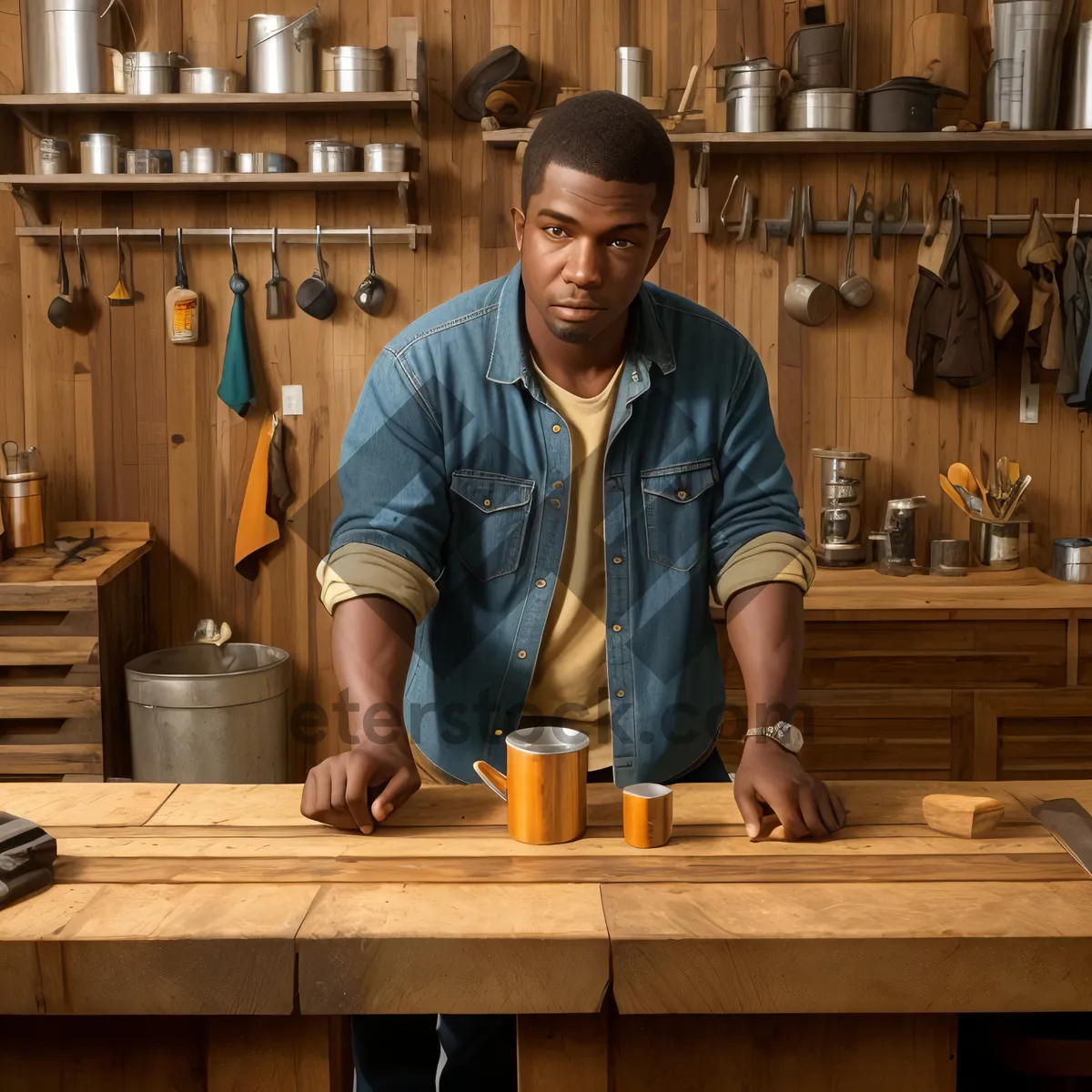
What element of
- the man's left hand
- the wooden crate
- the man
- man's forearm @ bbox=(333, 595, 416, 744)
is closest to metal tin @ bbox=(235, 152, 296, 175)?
the wooden crate

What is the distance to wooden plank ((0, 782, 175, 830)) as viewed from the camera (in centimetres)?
140

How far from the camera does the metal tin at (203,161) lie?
354 cm

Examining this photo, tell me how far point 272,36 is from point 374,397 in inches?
91.5

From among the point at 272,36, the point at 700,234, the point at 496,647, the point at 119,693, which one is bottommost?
the point at 119,693

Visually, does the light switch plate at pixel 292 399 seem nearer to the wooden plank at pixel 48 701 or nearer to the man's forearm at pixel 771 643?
the wooden plank at pixel 48 701

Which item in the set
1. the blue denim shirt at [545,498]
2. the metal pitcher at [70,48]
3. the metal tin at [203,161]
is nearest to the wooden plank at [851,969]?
the blue denim shirt at [545,498]

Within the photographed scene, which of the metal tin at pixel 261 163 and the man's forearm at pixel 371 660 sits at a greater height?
the metal tin at pixel 261 163

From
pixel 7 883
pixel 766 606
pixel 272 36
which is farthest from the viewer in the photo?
pixel 272 36

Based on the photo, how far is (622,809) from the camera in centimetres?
141

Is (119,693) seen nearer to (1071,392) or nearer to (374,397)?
(374,397)

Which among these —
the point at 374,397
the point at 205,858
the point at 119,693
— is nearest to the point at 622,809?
the point at 205,858

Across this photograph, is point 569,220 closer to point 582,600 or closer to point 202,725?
point 582,600

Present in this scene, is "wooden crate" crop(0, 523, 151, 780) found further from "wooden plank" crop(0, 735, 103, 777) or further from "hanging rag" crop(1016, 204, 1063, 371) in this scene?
"hanging rag" crop(1016, 204, 1063, 371)

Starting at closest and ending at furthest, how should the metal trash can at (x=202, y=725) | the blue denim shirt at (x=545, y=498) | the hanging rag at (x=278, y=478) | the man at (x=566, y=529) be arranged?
the man at (x=566, y=529), the blue denim shirt at (x=545, y=498), the metal trash can at (x=202, y=725), the hanging rag at (x=278, y=478)
